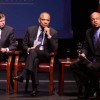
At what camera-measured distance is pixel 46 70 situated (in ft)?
24.0

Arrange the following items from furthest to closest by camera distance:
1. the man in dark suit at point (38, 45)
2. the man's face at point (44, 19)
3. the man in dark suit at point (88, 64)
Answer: the man's face at point (44, 19), the man in dark suit at point (38, 45), the man in dark suit at point (88, 64)

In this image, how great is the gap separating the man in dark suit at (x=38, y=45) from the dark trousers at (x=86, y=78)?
0.63 m

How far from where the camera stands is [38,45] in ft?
24.1

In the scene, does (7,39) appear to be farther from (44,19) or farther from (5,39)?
(44,19)

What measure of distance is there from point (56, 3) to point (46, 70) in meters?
3.07

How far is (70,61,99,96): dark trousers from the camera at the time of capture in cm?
685

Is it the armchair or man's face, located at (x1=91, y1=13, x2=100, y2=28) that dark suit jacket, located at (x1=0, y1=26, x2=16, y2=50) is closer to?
the armchair

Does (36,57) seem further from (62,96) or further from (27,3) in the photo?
(27,3)

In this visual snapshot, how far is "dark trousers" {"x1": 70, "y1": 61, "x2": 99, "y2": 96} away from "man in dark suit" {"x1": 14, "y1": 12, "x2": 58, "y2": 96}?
632 mm

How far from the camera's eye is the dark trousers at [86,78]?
685 centimetres

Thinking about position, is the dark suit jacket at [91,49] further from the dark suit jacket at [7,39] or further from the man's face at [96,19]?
the dark suit jacket at [7,39]

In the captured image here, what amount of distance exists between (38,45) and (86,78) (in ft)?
3.26

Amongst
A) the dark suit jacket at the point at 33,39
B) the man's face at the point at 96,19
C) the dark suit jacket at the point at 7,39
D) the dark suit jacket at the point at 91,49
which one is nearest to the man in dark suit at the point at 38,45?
the dark suit jacket at the point at 33,39

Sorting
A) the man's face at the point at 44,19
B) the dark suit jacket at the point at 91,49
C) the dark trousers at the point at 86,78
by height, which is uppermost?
the man's face at the point at 44,19
